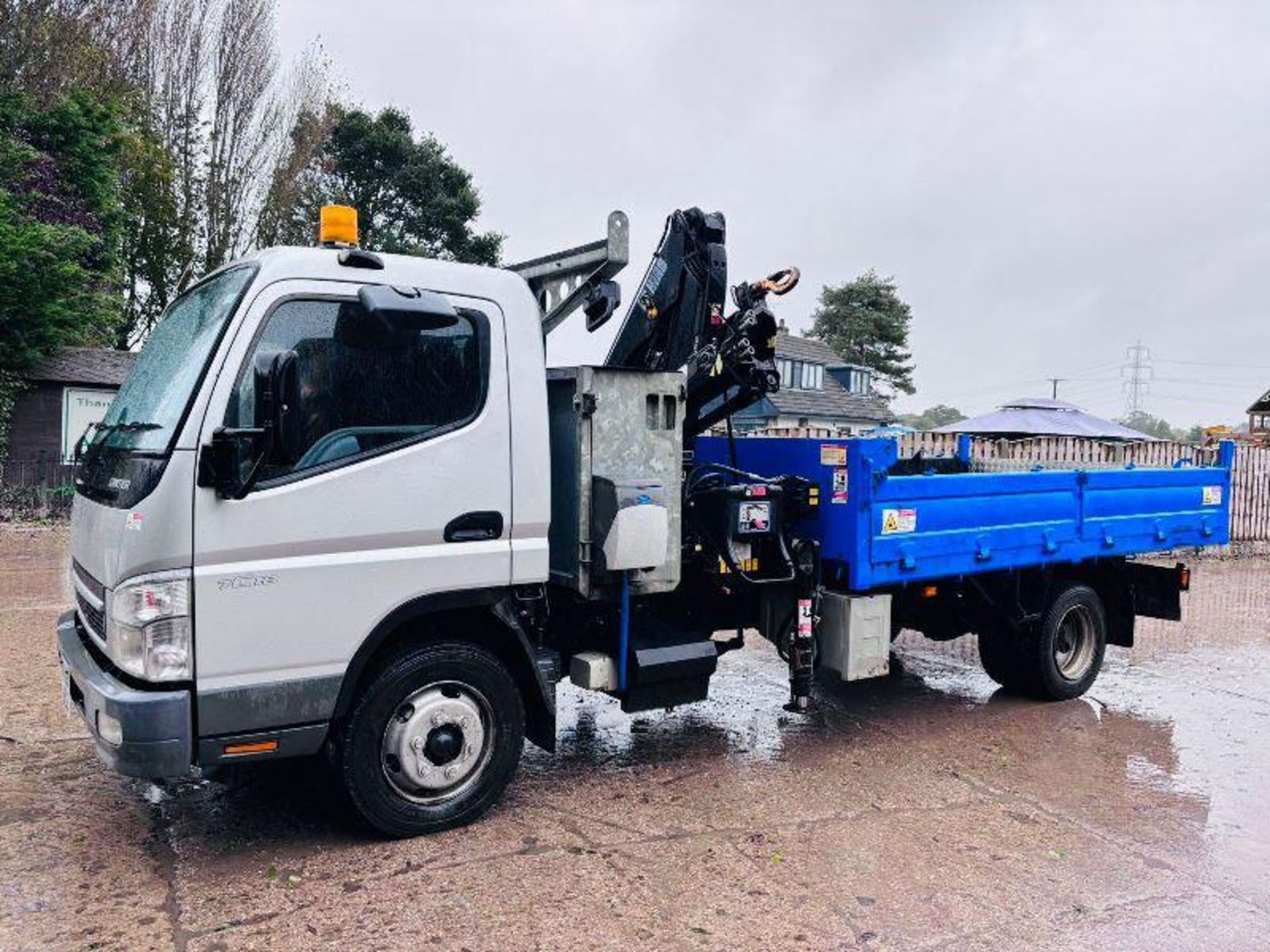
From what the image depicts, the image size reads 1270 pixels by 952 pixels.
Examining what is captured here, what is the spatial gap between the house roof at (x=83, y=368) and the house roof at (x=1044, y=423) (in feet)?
49.3

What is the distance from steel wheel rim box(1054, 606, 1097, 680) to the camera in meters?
6.89

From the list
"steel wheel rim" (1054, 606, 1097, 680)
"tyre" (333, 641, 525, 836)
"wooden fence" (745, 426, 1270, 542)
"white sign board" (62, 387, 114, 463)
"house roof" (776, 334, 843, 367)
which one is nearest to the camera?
"tyre" (333, 641, 525, 836)

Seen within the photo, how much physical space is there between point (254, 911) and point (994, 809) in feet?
11.3

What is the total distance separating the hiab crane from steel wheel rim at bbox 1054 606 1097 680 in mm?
1389

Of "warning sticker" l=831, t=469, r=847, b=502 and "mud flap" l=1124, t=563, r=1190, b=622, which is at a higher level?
"warning sticker" l=831, t=469, r=847, b=502

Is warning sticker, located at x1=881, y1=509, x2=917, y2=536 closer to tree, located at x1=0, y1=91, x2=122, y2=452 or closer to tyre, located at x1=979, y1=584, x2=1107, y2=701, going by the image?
tyre, located at x1=979, y1=584, x2=1107, y2=701

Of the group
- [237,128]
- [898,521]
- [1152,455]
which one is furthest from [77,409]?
[1152,455]

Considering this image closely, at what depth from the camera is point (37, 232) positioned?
15.9 metres

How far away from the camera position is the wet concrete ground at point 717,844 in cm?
358

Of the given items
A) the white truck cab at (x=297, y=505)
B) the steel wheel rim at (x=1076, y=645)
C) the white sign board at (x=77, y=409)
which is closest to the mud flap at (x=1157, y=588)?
the steel wheel rim at (x=1076, y=645)

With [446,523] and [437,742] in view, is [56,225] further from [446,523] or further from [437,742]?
[437,742]

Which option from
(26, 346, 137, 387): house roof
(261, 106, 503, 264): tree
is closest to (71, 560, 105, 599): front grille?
(26, 346, 137, 387): house roof

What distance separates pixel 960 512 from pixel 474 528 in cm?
304

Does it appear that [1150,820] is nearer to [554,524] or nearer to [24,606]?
[554,524]
